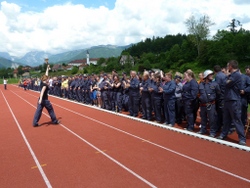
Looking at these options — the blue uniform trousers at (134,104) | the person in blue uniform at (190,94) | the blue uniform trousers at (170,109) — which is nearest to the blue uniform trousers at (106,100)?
the blue uniform trousers at (134,104)

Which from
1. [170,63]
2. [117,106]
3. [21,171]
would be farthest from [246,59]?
[21,171]

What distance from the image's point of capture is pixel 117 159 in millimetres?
5637

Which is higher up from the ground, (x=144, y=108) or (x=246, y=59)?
(x=246, y=59)

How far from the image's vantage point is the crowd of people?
6354 mm

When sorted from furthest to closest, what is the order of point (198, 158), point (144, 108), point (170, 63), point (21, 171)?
point (170, 63) → point (144, 108) → point (198, 158) → point (21, 171)

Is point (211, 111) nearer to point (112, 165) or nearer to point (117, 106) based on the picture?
point (112, 165)

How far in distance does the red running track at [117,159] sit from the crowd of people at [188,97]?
851 mm

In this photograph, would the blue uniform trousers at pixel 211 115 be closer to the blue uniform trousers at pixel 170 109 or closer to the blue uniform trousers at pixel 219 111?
the blue uniform trousers at pixel 219 111

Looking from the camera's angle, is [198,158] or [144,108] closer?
[198,158]

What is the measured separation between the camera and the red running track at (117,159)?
4551 millimetres

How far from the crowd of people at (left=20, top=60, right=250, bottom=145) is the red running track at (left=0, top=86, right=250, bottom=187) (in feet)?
2.79

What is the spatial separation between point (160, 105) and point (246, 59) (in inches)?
2158

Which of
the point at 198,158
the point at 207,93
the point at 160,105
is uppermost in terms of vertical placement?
the point at 207,93

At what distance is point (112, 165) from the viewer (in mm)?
5289
